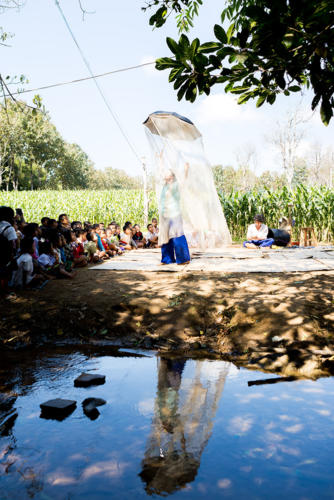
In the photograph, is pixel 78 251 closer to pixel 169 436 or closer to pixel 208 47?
pixel 169 436

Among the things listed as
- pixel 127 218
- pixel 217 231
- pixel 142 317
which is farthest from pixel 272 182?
pixel 142 317

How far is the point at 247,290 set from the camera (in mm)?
4527

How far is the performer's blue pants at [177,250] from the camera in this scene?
648cm

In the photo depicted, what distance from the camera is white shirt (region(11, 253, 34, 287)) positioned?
16.5ft

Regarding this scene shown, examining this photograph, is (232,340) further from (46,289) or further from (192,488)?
(46,289)

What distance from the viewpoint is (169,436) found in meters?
2.12

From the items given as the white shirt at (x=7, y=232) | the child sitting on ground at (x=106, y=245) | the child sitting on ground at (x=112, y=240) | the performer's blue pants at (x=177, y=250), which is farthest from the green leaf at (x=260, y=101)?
the child sitting on ground at (x=112, y=240)

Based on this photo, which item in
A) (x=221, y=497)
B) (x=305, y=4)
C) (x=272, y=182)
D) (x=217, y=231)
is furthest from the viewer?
(x=272, y=182)

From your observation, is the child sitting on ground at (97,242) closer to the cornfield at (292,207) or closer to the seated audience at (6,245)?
the seated audience at (6,245)

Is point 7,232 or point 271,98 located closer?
point 271,98

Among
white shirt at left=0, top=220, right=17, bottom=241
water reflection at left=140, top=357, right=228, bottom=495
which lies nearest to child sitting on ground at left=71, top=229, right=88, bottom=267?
white shirt at left=0, top=220, right=17, bottom=241

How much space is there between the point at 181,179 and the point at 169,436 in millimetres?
4766

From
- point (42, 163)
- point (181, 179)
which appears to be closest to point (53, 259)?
point (181, 179)

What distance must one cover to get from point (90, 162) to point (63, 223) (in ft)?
198
